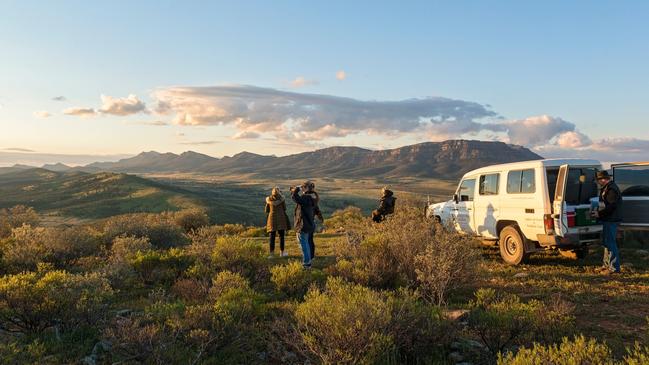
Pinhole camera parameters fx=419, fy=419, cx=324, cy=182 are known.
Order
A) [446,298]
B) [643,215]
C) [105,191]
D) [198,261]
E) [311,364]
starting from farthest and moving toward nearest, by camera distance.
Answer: [105,191] → [643,215] → [198,261] → [446,298] → [311,364]

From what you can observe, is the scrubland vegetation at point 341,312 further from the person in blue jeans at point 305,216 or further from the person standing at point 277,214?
the person standing at point 277,214

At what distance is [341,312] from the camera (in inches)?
164

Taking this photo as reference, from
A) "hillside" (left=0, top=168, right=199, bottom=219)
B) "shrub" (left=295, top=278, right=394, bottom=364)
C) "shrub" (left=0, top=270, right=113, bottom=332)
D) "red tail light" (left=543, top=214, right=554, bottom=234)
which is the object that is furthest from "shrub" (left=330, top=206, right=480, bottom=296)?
"hillside" (left=0, top=168, right=199, bottom=219)

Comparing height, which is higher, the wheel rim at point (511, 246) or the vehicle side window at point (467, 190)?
the vehicle side window at point (467, 190)

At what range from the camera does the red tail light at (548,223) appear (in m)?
8.70

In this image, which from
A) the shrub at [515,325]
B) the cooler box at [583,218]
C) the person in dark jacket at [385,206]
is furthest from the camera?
the person in dark jacket at [385,206]

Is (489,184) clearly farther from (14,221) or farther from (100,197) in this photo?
(100,197)

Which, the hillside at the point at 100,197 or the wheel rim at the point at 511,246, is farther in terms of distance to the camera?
the hillside at the point at 100,197

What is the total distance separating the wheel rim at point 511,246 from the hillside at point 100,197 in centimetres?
5776

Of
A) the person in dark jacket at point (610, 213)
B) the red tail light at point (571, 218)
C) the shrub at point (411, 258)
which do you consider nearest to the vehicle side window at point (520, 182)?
the red tail light at point (571, 218)

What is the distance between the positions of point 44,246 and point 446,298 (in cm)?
997

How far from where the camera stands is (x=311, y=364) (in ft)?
14.4

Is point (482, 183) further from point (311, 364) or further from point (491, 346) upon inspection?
point (311, 364)

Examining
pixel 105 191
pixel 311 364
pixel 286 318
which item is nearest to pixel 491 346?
pixel 311 364
